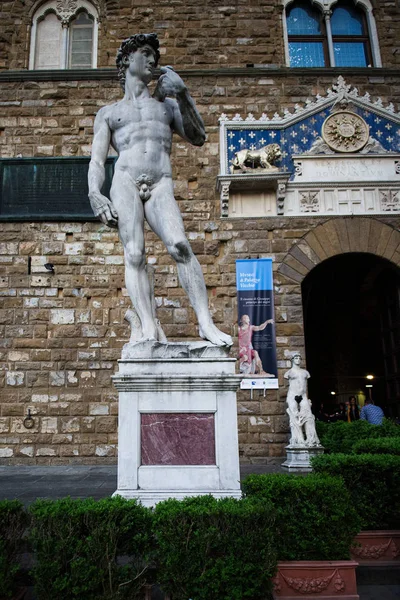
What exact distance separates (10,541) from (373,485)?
2.72 m

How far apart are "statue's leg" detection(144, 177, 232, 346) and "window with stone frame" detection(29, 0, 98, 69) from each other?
760cm

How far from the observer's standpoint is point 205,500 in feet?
10.5

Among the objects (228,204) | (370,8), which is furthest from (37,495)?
(370,8)

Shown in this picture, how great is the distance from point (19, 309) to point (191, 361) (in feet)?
20.1

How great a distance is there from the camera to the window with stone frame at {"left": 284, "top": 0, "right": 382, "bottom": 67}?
11.0 meters

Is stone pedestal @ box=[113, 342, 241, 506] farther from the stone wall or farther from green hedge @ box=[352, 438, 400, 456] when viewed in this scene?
the stone wall

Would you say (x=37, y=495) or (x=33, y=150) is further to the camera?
(x=33, y=150)

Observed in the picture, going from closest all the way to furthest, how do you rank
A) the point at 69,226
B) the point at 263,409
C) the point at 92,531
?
1. the point at 92,531
2. the point at 263,409
3. the point at 69,226

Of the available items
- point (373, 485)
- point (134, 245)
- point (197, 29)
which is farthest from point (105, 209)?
point (197, 29)

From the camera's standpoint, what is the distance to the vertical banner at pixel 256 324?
29.5 ft

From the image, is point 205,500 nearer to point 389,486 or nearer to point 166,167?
point 389,486

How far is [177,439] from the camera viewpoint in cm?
407

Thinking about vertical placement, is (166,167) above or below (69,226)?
below

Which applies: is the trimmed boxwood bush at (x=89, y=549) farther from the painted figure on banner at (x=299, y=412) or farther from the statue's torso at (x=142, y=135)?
the painted figure on banner at (x=299, y=412)
